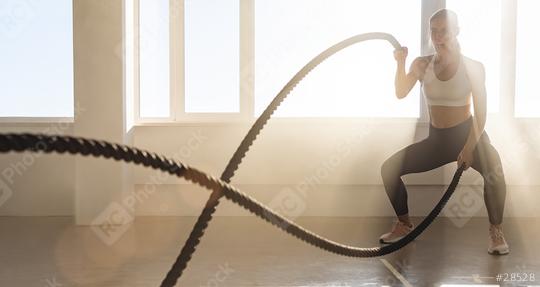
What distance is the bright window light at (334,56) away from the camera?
461 cm

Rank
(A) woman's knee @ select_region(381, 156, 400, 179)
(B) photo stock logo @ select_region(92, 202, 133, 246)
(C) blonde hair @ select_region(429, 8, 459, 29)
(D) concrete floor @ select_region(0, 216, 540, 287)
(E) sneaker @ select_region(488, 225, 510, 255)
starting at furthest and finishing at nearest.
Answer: (B) photo stock logo @ select_region(92, 202, 133, 246)
(A) woman's knee @ select_region(381, 156, 400, 179)
(E) sneaker @ select_region(488, 225, 510, 255)
(C) blonde hair @ select_region(429, 8, 459, 29)
(D) concrete floor @ select_region(0, 216, 540, 287)

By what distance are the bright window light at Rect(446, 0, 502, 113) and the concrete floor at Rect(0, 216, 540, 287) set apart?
123cm


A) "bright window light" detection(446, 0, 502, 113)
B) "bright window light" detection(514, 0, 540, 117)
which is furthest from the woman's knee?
"bright window light" detection(514, 0, 540, 117)

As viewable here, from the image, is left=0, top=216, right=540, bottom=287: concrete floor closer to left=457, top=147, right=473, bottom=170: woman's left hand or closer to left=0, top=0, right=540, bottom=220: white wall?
left=0, top=0, right=540, bottom=220: white wall

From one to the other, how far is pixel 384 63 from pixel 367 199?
3.67 feet

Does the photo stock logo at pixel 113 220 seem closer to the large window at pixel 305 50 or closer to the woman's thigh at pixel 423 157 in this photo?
the large window at pixel 305 50

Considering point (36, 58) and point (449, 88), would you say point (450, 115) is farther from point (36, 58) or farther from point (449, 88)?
point (36, 58)

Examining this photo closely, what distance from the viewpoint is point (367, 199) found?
15.0 feet

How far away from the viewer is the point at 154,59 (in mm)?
4684

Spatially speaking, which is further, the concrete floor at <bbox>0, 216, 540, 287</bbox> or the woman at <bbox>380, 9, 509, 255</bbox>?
the woman at <bbox>380, 9, 509, 255</bbox>

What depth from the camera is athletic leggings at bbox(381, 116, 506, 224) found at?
307 centimetres

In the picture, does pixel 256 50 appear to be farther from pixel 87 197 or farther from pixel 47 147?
pixel 47 147

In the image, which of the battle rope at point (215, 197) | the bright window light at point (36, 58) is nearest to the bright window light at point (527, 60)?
the battle rope at point (215, 197)

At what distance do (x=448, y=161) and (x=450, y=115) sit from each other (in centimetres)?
27
